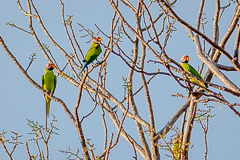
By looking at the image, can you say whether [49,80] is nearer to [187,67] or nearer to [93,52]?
[93,52]

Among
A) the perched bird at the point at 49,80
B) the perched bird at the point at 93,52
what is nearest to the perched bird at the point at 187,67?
the perched bird at the point at 93,52

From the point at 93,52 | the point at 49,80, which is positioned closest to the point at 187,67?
the point at 93,52

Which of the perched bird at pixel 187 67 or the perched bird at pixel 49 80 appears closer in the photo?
the perched bird at pixel 187 67

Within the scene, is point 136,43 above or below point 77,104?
above

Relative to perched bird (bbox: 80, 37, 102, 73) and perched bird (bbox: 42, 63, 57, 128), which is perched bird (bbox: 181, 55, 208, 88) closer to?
perched bird (bbox: 80, 37, 102, 73)

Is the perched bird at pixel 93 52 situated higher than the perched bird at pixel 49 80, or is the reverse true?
the perched bird at pixel 49 80

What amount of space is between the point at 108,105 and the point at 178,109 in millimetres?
740

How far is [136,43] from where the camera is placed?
389 cm

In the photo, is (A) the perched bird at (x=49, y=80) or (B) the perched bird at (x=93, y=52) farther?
(A) the perched bird at (x=49, y=80)

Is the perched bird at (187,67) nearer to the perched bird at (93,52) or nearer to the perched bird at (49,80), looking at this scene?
the perched bird at (93,52)

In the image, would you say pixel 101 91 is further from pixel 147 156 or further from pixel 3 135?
pixel 3 135

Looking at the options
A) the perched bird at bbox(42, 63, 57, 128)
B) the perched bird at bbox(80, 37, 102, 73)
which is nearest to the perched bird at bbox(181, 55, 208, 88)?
the perched bird at bbox(80, 37, 102, 73)

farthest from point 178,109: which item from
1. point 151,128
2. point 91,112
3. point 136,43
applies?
point 91,112

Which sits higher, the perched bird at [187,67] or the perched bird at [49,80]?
the perched bird at [49,80]
